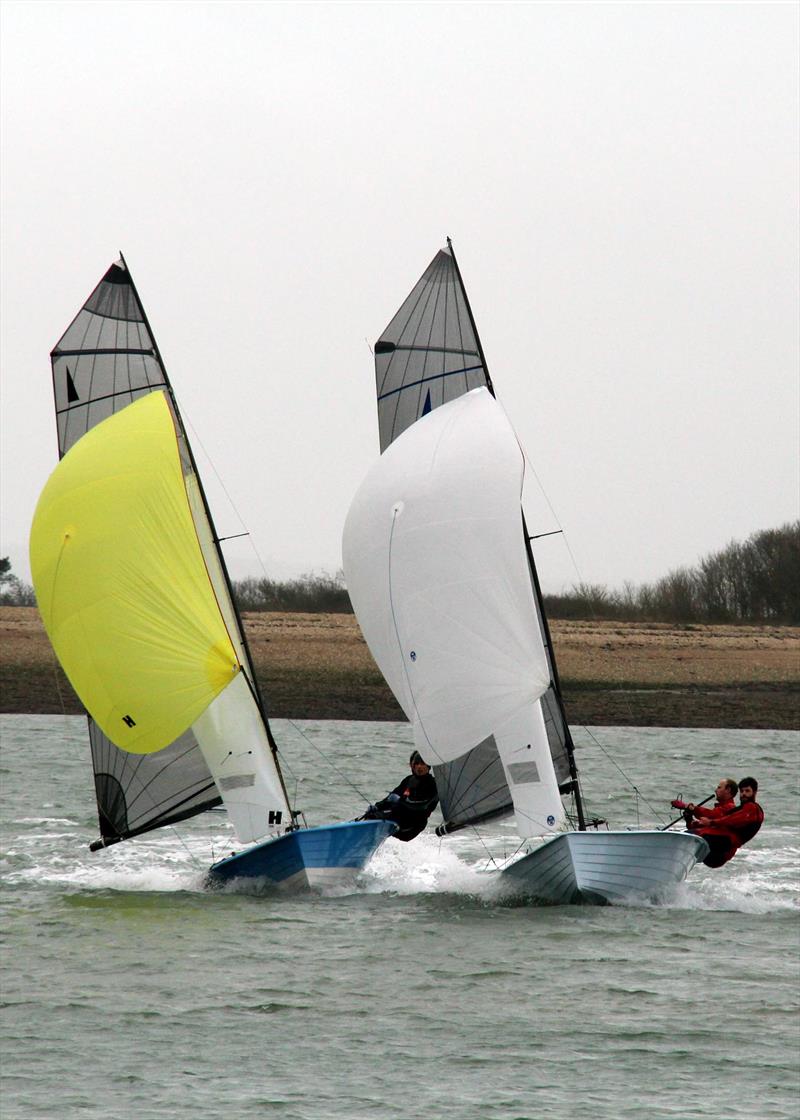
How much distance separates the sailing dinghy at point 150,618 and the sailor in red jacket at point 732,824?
3435 millimetres

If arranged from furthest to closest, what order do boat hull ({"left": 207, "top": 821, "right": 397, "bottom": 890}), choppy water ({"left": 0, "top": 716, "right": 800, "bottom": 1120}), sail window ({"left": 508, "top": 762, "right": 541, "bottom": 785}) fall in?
1. sail window ({"left": 508, "top": 762, "right": 541, "bottom": 785})
2. boat hull ({"left": 207, "top": 821, "right": 397, "bottom": 890})
3. choppy water ({"left": 0, "top": 716, "right": 800, "bottom": 1120})

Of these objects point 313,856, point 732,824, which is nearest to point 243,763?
point 313,856

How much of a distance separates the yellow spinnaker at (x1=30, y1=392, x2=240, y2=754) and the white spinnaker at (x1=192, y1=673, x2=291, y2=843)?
928mm

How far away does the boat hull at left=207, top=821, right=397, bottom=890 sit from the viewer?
1889 cm

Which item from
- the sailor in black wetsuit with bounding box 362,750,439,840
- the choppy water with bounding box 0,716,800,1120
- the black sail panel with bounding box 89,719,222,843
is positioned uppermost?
the black sail panel with bounding box 89,719,222,843

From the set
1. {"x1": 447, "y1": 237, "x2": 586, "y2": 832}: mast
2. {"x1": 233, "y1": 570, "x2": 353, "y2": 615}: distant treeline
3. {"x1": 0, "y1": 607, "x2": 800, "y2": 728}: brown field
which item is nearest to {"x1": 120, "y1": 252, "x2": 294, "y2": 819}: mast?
{"x1": 447, "y1": 237, "x2": 586, "y2": 832}: mast

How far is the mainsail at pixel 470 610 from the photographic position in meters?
18.5

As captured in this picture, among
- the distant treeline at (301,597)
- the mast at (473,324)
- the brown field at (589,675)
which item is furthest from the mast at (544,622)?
the distant treeline at (301,597)

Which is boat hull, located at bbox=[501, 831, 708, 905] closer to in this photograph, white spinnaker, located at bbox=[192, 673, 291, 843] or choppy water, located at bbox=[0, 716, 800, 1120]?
choppy water, located at bbox=[0, 716, 800, 1120]

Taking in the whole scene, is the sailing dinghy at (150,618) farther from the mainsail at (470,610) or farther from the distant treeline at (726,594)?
the distant treeline at (726,594)

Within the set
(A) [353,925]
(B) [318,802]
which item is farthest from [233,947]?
(B) [318,802]

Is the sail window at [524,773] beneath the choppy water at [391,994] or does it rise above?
above

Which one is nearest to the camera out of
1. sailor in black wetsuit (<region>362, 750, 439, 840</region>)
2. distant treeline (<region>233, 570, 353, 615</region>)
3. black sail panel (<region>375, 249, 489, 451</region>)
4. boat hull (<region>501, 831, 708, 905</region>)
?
boat hull (<region>501, 831, 708, 905</region>)

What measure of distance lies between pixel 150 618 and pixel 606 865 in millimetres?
5492
